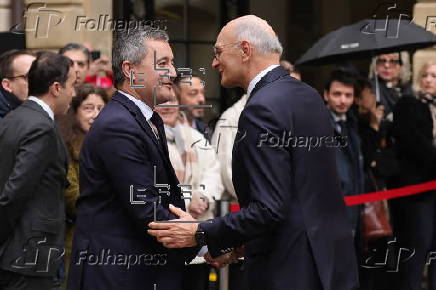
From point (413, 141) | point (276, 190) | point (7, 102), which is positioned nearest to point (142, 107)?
point (276, 190)

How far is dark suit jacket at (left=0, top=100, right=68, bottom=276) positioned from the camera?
5996 mm

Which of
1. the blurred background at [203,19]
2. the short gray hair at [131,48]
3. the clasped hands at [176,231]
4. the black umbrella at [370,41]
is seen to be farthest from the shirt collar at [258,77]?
the blurred background at [203,19]

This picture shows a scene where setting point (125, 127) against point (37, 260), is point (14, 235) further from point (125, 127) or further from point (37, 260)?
point (125, 127)

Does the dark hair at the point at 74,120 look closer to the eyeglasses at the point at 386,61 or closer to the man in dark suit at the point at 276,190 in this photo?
the man in dark suit at the point at 276,190

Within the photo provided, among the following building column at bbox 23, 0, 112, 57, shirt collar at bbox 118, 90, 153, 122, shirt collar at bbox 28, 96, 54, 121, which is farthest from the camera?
building column at bbox 23, 0, 112, 57

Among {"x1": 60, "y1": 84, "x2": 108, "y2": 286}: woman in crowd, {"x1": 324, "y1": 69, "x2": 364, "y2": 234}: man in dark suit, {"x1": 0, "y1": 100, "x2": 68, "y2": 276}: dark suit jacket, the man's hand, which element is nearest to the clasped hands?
the man's hand

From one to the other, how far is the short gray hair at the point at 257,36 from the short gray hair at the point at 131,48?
1.30ft

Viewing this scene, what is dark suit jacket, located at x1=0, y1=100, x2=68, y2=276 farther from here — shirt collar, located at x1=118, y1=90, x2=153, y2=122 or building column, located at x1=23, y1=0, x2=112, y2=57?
building column, located at x1=23, y1=0, x2=112, y2=57

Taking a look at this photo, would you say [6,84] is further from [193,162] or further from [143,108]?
[143,108]

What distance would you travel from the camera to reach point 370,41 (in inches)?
363

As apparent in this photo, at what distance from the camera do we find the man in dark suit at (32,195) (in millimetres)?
6004

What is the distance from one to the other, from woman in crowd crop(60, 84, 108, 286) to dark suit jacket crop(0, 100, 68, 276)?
633mm

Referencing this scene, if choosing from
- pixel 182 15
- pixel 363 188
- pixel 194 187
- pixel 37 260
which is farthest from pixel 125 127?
pixel 182 15

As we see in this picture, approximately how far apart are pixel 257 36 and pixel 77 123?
2701 millimetres
